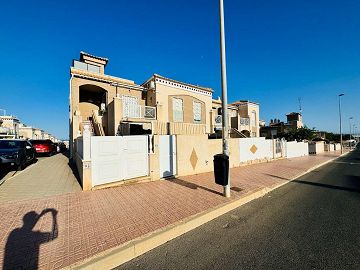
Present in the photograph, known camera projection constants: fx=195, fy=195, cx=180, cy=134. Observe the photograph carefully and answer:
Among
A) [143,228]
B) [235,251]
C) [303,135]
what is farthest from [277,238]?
[303,135]

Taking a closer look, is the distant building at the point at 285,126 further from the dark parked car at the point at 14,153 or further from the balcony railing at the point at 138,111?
the dark parked car at the point at 14,153

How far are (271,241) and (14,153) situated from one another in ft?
39.5

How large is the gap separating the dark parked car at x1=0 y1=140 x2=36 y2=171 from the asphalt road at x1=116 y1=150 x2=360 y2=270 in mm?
10025

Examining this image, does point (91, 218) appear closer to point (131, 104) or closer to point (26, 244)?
point (26, 244)

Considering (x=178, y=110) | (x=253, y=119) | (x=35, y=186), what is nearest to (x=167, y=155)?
(x=35, y=186)

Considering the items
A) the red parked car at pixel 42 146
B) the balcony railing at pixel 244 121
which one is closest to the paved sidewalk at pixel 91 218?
the red parked car at pixel 42 146

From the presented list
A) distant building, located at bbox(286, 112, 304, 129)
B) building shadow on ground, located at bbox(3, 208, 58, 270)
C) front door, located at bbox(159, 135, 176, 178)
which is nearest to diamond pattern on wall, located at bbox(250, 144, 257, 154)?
front door, located at bbox(159, 135, 176, 178)

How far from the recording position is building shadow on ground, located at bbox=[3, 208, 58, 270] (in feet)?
9.82

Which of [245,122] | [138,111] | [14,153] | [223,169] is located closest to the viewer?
[223,169]

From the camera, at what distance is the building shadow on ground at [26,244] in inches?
118

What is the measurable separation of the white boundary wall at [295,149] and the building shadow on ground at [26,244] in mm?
22438

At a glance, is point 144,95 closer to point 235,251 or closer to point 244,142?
point 244,142

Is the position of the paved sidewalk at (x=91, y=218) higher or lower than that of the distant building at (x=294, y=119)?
lower

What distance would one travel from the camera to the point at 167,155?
9.52 m
